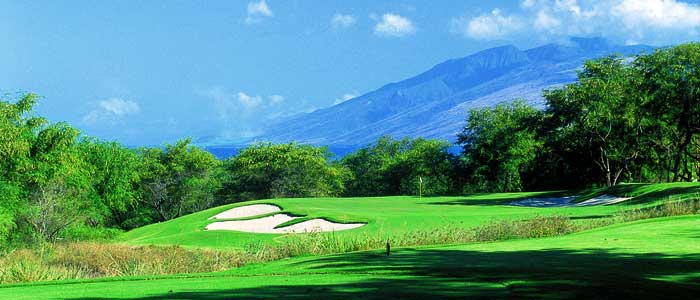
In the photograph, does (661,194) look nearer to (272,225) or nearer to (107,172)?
(272,225)

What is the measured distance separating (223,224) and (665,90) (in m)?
31.9

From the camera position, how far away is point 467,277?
35.0ft

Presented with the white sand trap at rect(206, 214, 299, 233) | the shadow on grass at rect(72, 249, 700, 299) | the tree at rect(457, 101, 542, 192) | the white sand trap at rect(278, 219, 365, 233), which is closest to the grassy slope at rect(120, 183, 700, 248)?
the white sand trap at rect(278, 219, 365, 233)

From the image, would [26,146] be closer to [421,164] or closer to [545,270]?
[545,270]

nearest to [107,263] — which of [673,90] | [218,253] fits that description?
[218,253]

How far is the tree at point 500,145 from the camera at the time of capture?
233 ft

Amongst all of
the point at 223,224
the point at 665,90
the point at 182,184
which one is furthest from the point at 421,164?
the point at 223,224

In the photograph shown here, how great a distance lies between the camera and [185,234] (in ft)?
120

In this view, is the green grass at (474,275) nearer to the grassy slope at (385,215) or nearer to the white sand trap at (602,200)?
the grassy slope at (385,215)

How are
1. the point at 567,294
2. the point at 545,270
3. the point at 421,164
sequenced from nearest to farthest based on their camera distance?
1. the point at 567,294
2. the point at 545,270
3. the point at 421,164

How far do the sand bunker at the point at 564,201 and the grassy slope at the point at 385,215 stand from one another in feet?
3.69

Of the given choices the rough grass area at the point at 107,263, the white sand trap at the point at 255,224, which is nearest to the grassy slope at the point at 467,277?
the rough grass area at the point at 107,263

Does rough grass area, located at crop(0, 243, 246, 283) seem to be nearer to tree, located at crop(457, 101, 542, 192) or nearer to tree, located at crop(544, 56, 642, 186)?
tree, located at crop(544, 56, 642, 186)

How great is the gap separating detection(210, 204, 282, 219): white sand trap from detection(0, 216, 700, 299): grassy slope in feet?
92.8
